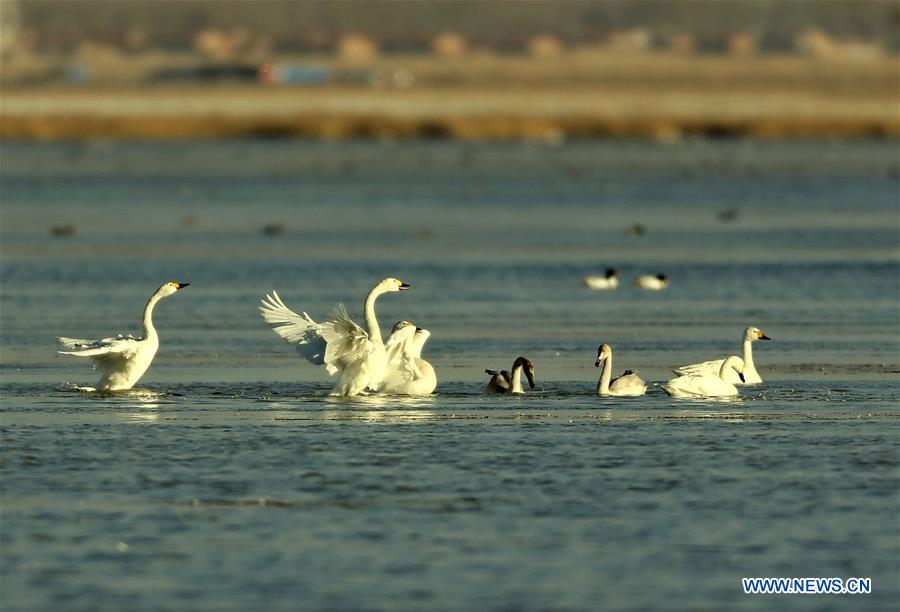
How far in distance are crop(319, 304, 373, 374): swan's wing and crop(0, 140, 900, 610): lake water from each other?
32 cm

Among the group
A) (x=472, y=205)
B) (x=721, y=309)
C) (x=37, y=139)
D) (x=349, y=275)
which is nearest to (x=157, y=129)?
(x=37, y=139)

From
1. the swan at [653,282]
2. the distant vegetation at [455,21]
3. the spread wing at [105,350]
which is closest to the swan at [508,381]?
the spread wing at [105,350]

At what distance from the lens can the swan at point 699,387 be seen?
15016 millimetres

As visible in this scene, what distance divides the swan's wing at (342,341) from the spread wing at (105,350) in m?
1.44

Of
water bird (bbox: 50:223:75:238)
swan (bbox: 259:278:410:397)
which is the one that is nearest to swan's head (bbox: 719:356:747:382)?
swan (bbox: 259:278:410:397)

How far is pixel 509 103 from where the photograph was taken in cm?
9244

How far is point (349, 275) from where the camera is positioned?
81.9 ft

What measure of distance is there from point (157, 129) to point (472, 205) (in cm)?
2964

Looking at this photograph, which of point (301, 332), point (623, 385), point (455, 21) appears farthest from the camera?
point (455, 21)

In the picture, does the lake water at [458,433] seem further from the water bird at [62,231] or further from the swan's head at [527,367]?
the water bird at [62,231]
